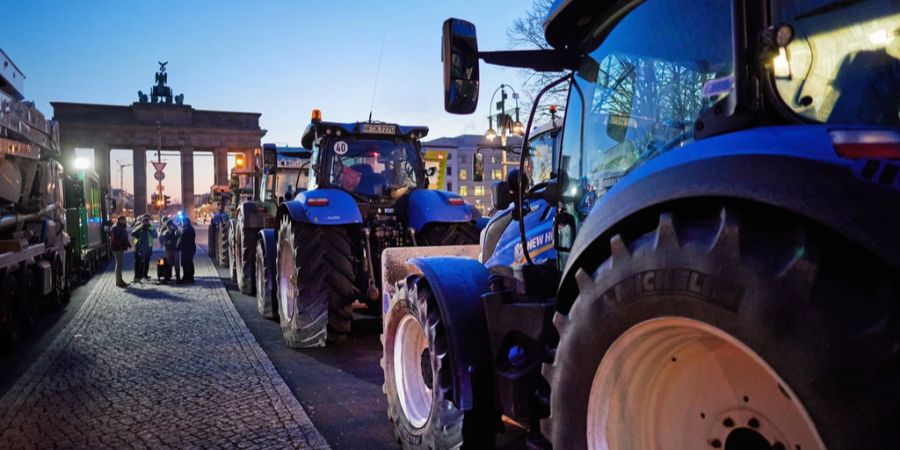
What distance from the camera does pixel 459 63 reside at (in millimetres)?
2965

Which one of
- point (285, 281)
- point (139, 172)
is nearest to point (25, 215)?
point (285, 281)

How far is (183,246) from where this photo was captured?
15.3m

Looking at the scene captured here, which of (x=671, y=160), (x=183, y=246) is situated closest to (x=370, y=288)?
(x=671, y=160)

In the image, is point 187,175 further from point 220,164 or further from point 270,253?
point 270,253

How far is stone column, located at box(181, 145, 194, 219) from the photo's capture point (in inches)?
2317

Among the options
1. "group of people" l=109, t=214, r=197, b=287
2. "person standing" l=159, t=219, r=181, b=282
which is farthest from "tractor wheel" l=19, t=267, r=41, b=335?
"person standing" l=159, t=219, r=181, b=282

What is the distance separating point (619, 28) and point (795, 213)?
144cm

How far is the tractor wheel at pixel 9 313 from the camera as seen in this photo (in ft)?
24.7

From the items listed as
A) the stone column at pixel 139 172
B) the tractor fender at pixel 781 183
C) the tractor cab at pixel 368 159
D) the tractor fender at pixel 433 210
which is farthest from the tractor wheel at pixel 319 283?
the stone column at pixel 139 172

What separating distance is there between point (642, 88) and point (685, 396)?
1229 mm

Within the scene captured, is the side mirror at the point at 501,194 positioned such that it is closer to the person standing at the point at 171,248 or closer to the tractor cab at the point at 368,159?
the tractor cab at the point at 368,159

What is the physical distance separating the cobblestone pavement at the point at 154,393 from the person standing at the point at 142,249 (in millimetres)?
6592

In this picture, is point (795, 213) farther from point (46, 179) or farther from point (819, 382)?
point (46, 179)

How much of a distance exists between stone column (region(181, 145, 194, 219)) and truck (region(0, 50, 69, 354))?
1980 inches
